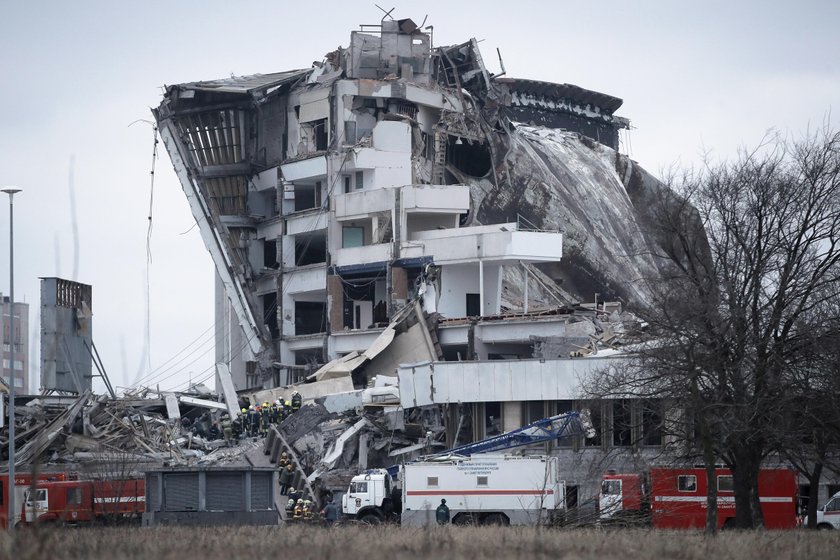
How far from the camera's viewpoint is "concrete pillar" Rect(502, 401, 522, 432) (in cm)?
5262

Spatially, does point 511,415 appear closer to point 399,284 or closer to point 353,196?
point 399,284

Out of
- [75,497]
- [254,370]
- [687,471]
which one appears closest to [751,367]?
[687,471]

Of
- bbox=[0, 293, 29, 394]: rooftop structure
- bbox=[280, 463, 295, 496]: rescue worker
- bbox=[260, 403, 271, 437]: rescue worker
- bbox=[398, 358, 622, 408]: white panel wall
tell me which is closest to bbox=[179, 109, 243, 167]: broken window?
bbox=[0, 293, 29, 394]: rooftop structure

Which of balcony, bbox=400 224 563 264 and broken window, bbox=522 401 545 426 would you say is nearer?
broken window, bbox=522 401 545 426

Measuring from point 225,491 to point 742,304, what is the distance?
634 inches

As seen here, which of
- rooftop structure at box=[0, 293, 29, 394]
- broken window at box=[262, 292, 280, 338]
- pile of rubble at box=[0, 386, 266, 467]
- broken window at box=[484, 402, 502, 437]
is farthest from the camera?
rooftop structure at box=[0, 293, 29, 394]

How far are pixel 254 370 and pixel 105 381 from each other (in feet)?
60.6

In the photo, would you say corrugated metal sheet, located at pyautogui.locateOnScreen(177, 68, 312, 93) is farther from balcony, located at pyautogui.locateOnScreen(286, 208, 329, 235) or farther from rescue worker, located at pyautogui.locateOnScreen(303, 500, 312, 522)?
rescue worker, located at pyautogui.locateOnScreen(303, 500, 312, 522)

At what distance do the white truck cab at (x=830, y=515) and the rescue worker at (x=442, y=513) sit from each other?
1142 cm

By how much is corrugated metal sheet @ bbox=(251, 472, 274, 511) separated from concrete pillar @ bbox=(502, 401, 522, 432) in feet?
49.0

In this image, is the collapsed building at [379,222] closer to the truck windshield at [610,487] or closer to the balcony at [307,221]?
the balcony at [307,221]

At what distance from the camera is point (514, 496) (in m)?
40.7

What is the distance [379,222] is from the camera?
7281 cm

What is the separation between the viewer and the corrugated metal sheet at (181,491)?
39.6m
